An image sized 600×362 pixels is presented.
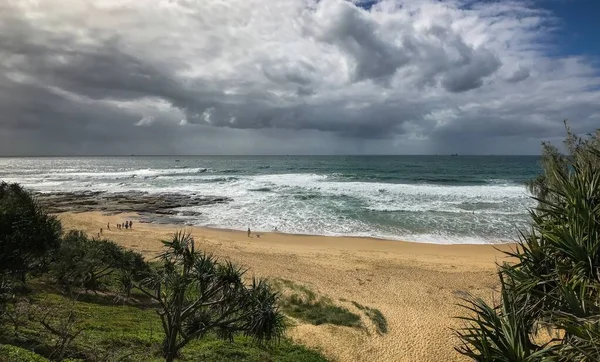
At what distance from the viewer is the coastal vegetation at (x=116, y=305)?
736cm

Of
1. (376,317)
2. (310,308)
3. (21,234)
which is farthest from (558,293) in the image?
(21,234)

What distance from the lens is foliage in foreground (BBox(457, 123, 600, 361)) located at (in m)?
4.30

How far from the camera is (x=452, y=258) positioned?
2227 centimetres

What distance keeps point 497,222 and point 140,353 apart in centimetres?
3040

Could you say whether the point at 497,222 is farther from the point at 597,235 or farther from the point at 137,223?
the point at 137,223

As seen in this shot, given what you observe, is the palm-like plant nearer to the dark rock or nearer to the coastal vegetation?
the coastal vegetation

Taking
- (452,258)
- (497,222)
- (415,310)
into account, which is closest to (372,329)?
(415,310)

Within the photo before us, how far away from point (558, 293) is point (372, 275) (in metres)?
14.4

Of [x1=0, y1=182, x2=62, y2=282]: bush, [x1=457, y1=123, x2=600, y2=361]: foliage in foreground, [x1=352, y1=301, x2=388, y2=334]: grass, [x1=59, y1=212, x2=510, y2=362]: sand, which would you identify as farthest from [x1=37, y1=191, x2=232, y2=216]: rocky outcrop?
[x1=457, y1=123, x2=600, y2=361]: foliage in foreground

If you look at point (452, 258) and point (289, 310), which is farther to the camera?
point (452, 258)

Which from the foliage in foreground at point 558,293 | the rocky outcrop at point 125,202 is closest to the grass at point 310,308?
the foliage in foreground at point 558,293

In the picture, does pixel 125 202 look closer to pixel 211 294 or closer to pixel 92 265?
pixel 92 265

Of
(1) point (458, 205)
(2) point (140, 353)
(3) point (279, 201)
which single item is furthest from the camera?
(3) point (279, 201)

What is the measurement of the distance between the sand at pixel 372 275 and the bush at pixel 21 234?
323 inches
